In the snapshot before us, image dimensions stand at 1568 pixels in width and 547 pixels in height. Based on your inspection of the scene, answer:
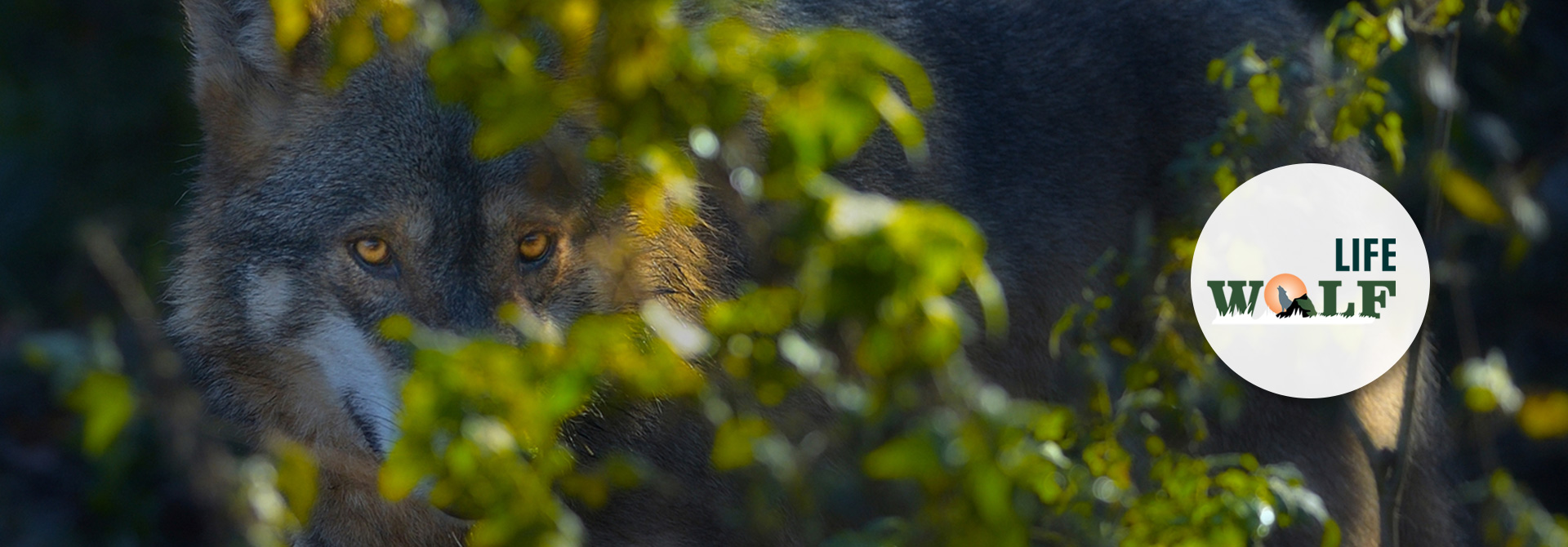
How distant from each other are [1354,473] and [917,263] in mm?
2521

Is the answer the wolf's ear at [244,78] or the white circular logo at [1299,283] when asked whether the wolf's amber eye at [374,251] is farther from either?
the white circular logo at [1299,283]

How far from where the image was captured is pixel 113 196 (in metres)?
4.95

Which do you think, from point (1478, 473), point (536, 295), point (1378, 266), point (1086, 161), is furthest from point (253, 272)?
point (1478, 473)

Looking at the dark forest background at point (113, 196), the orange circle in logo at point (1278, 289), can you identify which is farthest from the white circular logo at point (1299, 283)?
the dark forest background at point (113, 196)

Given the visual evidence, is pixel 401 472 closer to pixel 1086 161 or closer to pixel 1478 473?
pixel 1086 161

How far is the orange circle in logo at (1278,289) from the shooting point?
2408 mm

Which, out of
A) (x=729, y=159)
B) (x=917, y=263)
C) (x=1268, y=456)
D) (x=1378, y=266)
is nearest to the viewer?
(x=917, y=263)

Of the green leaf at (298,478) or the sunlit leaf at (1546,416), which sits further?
the sunlit leaf at (1546,416)

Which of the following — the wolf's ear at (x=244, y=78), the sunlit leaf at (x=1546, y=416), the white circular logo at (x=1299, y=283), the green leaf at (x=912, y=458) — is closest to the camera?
the green leaf at (x=912, y=458)

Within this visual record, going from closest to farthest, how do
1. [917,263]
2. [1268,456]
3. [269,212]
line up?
[917,263]
[269,212]
[1268,456]

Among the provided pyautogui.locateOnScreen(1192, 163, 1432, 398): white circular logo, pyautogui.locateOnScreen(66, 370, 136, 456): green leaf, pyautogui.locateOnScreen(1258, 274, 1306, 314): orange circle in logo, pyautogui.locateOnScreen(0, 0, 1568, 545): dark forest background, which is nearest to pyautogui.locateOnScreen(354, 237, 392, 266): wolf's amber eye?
pyautogui.locateOnScreen(66, 370, 136, 456): green leaf

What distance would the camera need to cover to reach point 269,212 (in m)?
2.80

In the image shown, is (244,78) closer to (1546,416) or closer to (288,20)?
(288,20)

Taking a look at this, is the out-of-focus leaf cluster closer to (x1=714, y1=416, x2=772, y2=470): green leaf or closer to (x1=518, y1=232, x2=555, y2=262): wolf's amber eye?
(x1=714, y1=416, x2=772, y2=470): green leaf
